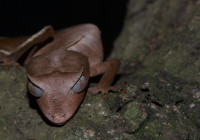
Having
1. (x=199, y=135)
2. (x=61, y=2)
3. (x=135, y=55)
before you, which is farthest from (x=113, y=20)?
(x=199, y=135)

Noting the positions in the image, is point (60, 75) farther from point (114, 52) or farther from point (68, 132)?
point (114, 52)

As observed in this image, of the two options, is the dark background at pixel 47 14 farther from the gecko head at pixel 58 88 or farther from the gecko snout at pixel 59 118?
the gecko snout at pixel 59 118

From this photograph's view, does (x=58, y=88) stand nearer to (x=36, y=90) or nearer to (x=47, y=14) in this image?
(x=36, y=90)

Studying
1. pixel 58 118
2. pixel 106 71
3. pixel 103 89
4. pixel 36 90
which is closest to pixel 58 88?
pixel 36 90

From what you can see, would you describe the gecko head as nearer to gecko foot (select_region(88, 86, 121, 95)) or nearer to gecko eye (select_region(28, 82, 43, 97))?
gecko eye (select_region(28, 82, 43, 97))

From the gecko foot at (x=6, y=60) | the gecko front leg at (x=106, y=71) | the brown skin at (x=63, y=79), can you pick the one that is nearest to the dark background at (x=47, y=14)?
the gecko front leg at (x=106, y=71)

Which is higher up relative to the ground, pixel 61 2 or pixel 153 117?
pixel 153 117
